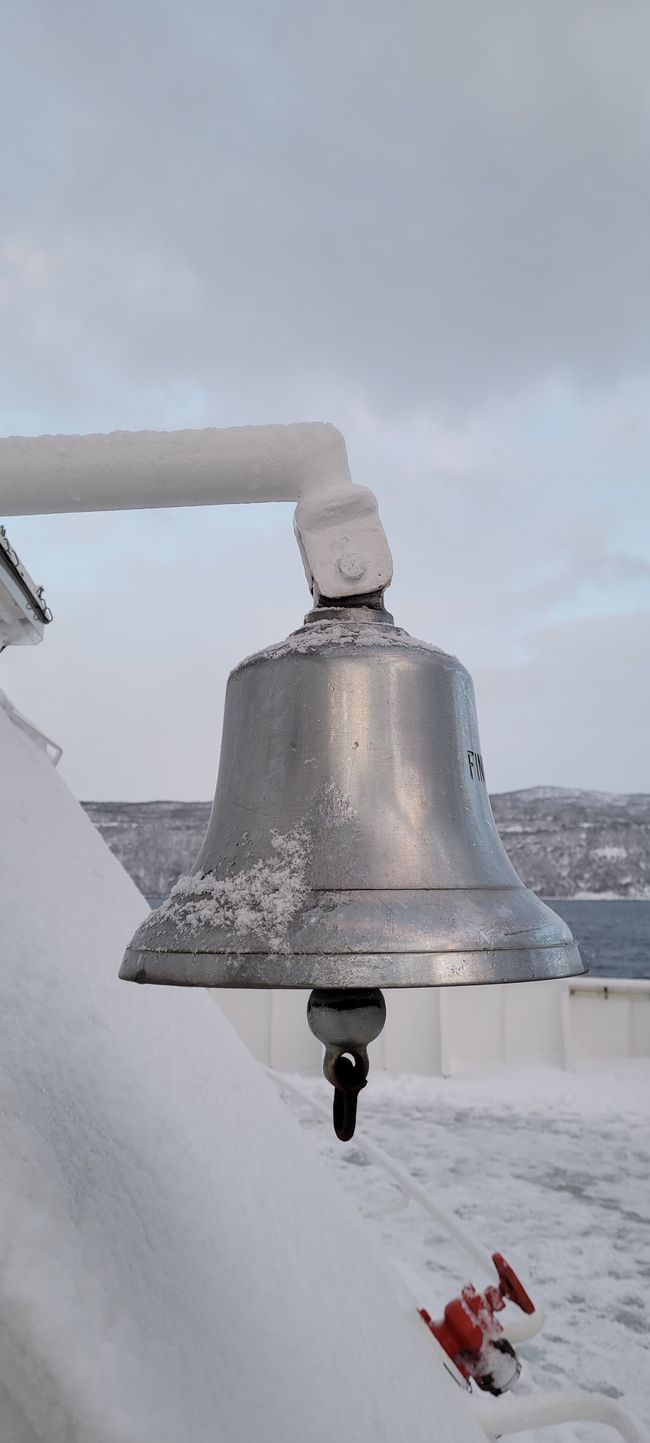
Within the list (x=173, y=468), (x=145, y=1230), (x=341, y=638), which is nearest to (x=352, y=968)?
(x=341, y=638)

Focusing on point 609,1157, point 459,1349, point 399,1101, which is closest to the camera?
point 459,1349

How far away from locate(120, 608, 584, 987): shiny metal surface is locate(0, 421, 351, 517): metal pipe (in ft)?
0.68

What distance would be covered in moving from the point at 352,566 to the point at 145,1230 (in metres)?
0.96

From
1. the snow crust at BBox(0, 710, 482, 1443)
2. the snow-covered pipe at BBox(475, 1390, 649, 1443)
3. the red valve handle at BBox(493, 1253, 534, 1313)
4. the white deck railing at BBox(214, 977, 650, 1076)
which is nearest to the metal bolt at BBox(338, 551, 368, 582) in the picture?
the snow crust at BBox(0, 710, 482, 1443)

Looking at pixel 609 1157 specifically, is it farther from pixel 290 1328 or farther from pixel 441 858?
pixel 441 858

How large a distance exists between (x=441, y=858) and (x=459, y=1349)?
6.72ft

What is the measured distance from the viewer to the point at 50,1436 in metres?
0.77

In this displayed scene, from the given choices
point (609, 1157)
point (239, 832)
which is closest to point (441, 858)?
point (239, 832)

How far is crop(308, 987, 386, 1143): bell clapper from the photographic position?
0.64m

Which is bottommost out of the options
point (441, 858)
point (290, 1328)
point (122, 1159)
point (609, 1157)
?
point (609, 1157)

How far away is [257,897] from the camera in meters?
0.66

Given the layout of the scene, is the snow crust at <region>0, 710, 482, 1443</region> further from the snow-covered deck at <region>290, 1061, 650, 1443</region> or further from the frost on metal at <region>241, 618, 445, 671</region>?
the snow-covered deck at <region>290, 1061, 650, 1443</region>

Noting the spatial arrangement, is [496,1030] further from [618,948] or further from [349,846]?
[618,948]

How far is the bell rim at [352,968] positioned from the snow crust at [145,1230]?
45 centimetres
